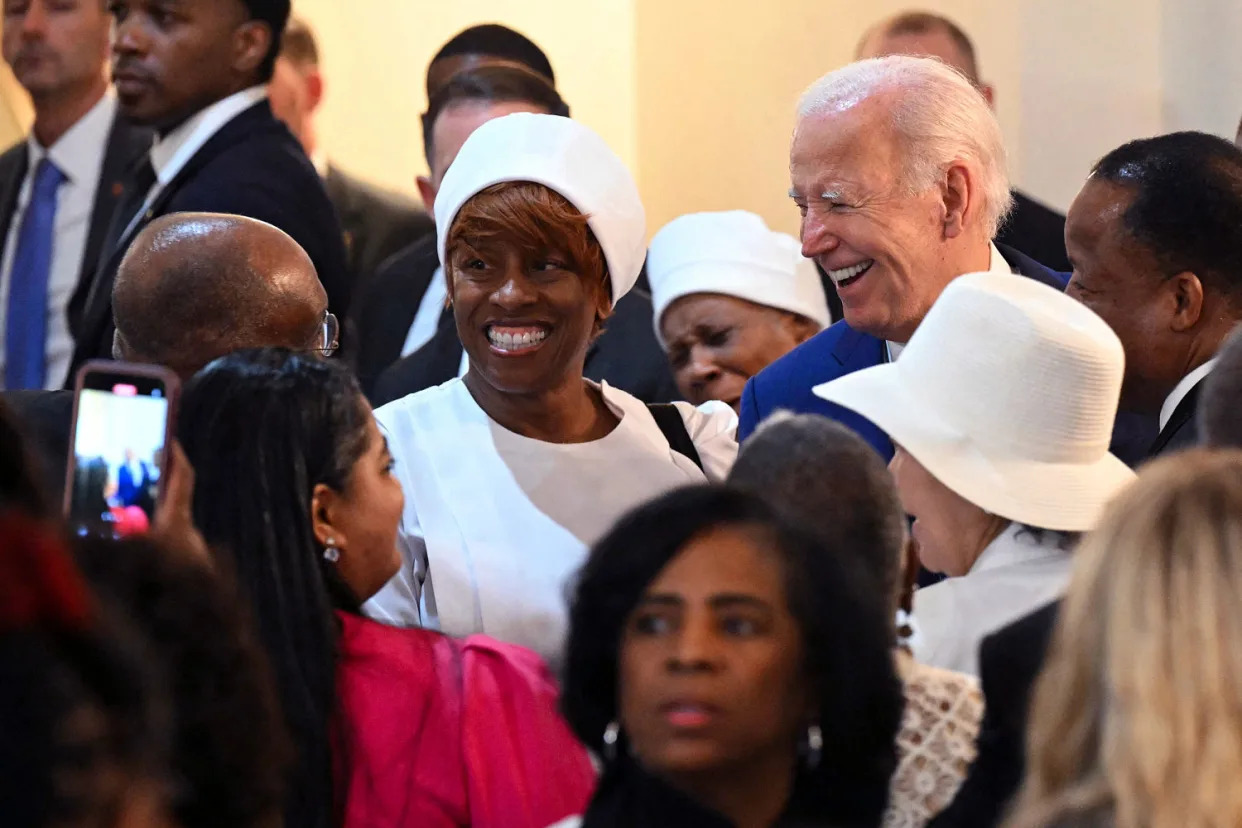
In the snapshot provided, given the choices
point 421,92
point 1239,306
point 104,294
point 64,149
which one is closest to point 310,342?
point 104,294

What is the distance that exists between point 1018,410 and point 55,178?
3652mm

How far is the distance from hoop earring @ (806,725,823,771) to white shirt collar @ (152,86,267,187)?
105 inches

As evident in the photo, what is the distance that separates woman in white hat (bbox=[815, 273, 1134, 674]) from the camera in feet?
8.68

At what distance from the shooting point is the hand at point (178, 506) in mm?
2303

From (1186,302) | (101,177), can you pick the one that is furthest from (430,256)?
(1186,302)

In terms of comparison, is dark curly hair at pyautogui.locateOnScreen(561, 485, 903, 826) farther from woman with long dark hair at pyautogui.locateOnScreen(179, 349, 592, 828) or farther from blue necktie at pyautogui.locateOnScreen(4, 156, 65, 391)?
blue necktie at pyautogui.locateOnScreen(4, 156, 65, 391)

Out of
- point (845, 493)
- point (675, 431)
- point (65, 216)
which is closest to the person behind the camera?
point (845, 493)

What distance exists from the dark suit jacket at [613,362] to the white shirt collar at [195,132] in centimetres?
68

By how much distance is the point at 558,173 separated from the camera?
3361 millimetres

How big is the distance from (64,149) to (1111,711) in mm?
4410

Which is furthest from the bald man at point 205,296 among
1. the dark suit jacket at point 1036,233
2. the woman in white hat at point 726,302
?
the dark suit jacket at point 1036,233

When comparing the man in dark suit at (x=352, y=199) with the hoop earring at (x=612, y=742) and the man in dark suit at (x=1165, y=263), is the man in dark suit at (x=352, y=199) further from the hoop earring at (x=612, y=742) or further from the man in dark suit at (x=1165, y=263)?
the hoop earring at (x=612, y=742)

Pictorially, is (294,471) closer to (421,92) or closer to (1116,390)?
(1116,390)

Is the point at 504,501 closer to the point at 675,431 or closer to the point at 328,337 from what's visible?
the point at 675,431
